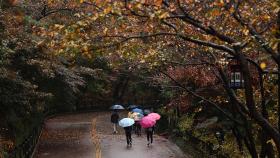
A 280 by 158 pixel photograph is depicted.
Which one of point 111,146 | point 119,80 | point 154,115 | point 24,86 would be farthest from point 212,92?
point 119,80

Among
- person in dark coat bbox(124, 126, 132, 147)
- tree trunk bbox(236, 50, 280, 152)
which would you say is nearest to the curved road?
person in dark coat bbox(124, 126, 132, 147)

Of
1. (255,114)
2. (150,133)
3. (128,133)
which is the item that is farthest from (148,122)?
(255,114)

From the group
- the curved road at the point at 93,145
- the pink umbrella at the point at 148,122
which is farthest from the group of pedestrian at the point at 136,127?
the curved road at the point at 93,145

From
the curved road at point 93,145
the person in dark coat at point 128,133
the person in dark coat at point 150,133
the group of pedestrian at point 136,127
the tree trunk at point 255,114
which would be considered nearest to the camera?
the tree trunk at point 255,114

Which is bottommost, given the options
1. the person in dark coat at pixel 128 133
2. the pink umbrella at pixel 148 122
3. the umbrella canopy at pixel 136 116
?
the person in dark coat at pixel 128 133

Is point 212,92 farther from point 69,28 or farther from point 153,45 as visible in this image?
point 69,28

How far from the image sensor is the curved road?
21.4m

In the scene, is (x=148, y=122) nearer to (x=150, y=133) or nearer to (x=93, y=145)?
(x=150, y=133)

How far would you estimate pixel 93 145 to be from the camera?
78.9ft

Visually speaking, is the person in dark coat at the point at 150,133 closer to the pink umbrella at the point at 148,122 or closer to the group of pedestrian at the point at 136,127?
the group of pedestrian at the point at 136,127

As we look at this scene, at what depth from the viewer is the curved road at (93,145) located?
21422 mm

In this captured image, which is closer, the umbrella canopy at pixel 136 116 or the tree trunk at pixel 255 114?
the tree trunk at pixel 255 114

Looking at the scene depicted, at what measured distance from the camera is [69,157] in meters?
20.6

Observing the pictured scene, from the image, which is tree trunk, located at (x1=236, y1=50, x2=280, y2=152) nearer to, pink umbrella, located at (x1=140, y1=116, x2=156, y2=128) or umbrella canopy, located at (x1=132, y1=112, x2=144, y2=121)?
pink umbrella, located at (x1=140, y1=116, x2=156, y2=128)
